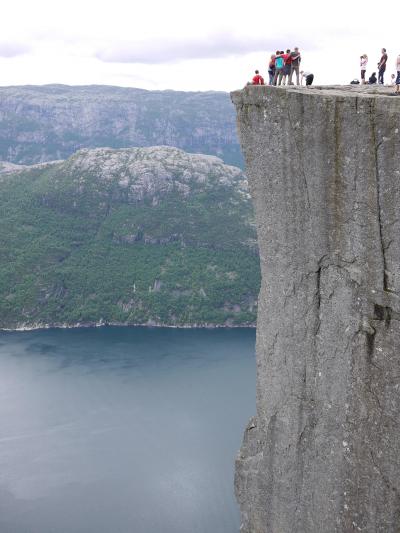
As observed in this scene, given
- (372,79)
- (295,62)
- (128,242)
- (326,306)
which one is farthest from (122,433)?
(128,242)

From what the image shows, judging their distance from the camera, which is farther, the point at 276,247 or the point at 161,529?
the point at 161,529

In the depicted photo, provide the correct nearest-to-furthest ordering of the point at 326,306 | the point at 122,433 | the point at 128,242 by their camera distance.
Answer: the point at 326,306, the point at 122,433, the point at 128,242

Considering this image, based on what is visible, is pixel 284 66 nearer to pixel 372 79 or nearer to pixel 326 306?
pixel 372 79

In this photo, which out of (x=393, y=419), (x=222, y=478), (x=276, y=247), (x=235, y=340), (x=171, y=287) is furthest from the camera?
(x=171, y=287)

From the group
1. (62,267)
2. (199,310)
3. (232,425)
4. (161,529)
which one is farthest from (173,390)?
(62,267)

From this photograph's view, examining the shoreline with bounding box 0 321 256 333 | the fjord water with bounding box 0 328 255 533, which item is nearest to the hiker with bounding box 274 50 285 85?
the fjord water with bounding box 0 328 255 533

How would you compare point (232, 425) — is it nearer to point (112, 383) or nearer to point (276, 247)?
point (112, 383)

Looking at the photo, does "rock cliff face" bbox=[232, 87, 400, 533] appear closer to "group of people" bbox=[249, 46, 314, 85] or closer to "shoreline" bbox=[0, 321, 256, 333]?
"group of people" bbox=[249, 46, 314, 85]
